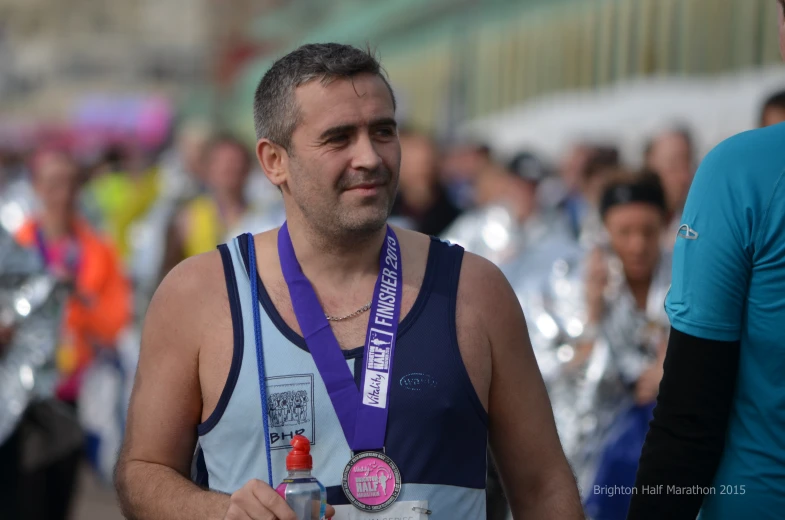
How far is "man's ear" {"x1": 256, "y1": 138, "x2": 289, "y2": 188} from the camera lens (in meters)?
3.58

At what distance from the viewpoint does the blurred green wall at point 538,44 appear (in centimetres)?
1088

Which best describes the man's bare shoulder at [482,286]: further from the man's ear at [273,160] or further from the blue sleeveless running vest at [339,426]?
the man's ear at [273,160]

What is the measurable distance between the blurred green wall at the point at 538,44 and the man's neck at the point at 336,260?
0.58 meters

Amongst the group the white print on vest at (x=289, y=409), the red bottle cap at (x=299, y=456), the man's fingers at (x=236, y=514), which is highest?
the white print on vest at (x=289, y=409)

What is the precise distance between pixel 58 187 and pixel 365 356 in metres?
6.52

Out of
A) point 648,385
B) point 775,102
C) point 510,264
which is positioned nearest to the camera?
point 775,102

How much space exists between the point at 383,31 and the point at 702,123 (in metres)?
18.9

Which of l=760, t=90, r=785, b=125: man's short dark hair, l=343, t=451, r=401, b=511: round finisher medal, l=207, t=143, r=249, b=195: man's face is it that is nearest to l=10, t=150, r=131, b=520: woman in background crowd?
l=207, t=143, r=249, b=195: man's face

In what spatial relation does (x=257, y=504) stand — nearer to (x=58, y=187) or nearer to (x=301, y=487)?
(x=301, y=487)

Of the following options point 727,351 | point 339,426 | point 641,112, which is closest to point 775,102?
point 727,351

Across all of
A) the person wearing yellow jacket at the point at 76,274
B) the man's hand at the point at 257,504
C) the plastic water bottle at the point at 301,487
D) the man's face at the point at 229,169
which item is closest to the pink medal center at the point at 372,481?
the plastic water bottle at the point at 301,487

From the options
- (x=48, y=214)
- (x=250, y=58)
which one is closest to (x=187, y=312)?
(x=48, y=214)

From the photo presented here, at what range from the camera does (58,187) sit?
9430 mm

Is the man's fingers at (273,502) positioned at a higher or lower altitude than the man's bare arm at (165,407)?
lower
